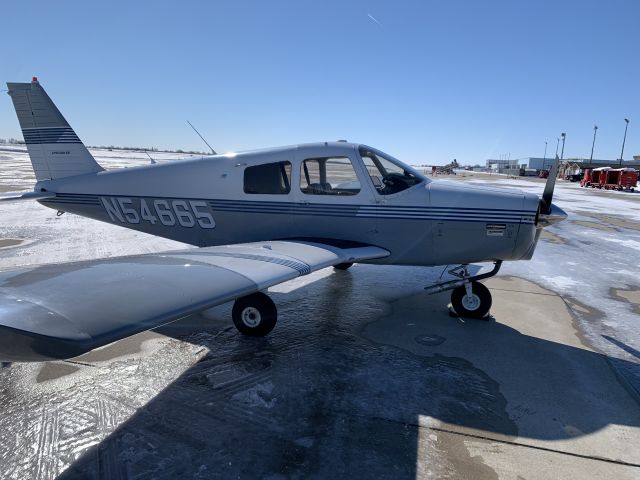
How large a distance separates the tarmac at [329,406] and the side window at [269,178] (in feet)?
6.47

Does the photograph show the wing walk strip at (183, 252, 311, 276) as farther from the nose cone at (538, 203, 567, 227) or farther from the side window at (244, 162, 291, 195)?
the nose cone at (538, 203, 567, 227)

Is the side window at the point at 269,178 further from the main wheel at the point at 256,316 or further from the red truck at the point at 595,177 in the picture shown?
the red truck at the point at 595,177

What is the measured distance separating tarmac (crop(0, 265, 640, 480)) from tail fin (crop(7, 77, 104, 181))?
4370 mm

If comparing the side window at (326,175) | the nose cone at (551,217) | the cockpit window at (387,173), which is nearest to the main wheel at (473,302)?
the nose cone at (551,217)

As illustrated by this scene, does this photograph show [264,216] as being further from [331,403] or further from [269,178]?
[331,403]

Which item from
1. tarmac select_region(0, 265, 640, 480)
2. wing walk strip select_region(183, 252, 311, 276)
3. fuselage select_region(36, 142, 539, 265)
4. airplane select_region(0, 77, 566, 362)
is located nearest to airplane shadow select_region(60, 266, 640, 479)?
tarmac select_region(0, 265, 640, 480)

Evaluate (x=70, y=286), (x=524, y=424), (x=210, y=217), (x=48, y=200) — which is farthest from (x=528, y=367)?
(x=48, y=200)

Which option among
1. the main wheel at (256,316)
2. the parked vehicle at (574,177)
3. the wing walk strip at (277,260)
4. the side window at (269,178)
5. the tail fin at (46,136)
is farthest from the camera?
the parked vehicle at (574,177)

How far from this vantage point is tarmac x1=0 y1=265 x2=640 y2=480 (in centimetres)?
282

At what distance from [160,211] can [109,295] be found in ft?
14.3

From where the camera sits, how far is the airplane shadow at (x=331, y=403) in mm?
2814

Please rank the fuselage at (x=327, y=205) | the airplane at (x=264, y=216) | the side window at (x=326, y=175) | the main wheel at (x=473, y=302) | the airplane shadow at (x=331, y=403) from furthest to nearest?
1. the side window at (x=326, y=175)
2. the main wheel at (x=473, y=302)
3. the fuselage at (x=327, y=205)
4. the airplane at (x=264, y=216)
5. the airplane shadow at (x=331, y=403)

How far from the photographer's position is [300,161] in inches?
233

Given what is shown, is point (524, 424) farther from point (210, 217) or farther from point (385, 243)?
point (210, 217)
